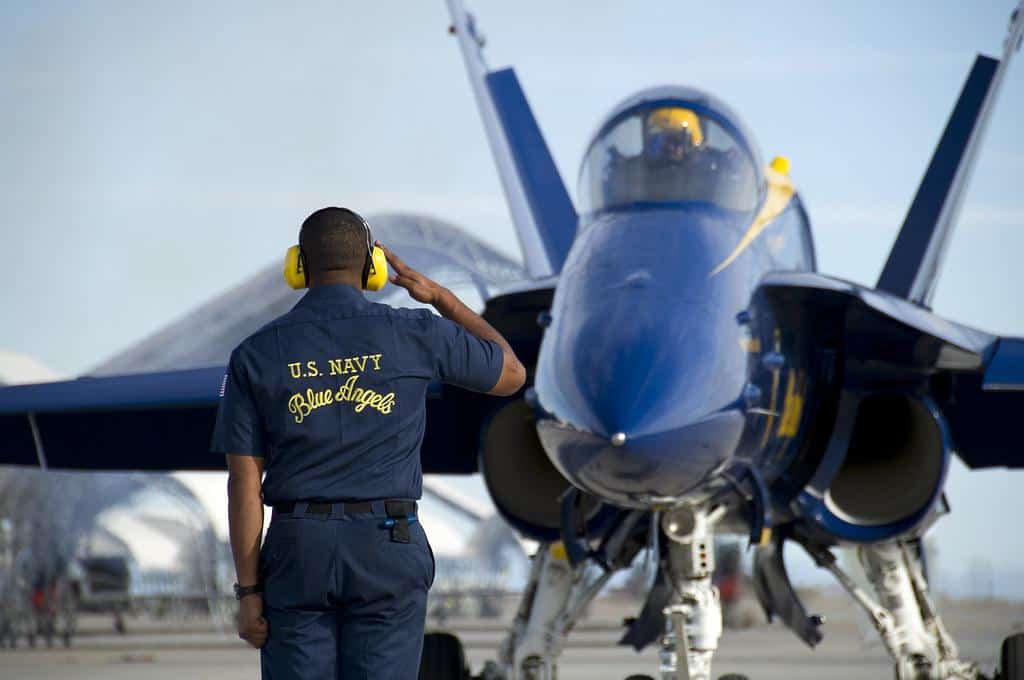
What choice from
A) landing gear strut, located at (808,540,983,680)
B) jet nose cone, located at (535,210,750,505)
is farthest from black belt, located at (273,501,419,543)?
landing gear strut, located at (808,540,983,680)

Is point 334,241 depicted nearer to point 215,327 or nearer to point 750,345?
point 750,345

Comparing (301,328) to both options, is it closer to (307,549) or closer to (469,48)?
(307,549)

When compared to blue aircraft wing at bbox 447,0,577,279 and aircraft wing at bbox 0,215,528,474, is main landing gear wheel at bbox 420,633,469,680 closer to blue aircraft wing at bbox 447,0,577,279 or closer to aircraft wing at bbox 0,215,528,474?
aircraft wing at bbox 0,215,528,474

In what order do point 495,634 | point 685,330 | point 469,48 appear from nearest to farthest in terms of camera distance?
point 685,330 < point 469,48 < point 495,634

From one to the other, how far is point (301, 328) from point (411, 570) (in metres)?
0.56

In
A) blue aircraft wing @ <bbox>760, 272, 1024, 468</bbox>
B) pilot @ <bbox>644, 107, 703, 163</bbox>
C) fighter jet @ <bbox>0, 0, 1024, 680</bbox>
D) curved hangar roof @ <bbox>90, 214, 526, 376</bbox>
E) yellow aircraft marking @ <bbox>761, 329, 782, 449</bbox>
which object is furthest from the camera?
curved hangar roof @ <bbox>90, 214, 526, 376</bbox>

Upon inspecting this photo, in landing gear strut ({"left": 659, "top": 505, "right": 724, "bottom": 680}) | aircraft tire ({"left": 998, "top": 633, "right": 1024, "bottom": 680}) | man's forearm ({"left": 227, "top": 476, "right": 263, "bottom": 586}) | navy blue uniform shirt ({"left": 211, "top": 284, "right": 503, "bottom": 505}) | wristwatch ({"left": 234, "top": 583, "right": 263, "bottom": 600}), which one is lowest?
aircraft tire ({"left": 998, "top": 633, "right": 1024, "bottom": 680})

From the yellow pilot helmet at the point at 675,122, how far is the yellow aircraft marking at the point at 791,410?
108cm

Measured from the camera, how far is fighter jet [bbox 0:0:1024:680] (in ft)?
19.8

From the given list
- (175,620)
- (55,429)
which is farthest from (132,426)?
(175,620)

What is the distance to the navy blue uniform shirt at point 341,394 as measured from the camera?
3.46 m

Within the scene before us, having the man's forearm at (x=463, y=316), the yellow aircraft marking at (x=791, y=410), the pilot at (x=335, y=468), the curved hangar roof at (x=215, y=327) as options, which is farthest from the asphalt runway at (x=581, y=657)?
the curved hangar roof at (x=215, y=327)

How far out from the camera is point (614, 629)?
2959 centimetres

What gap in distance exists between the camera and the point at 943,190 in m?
9.98
